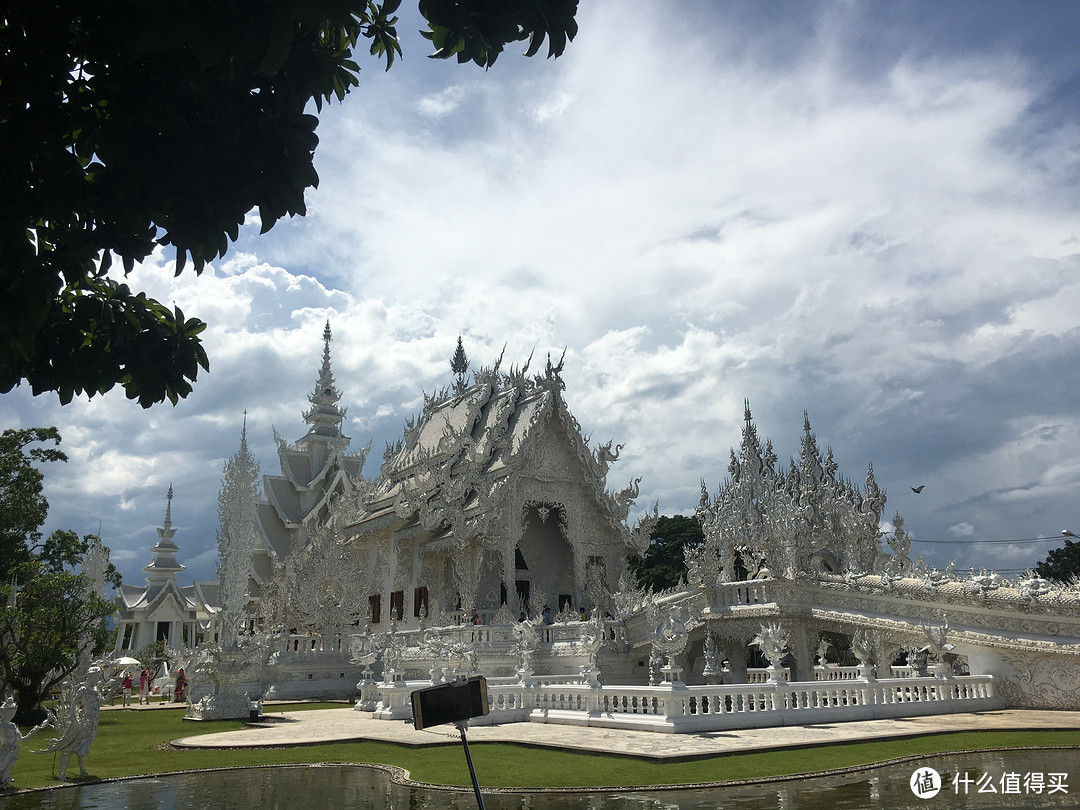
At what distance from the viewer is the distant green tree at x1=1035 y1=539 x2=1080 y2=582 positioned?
46.1 m

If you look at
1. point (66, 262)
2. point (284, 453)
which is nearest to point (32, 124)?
point (66, 262)

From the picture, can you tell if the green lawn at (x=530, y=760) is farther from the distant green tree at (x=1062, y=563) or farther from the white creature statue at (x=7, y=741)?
the distant green tree at (x=1062, y=563)

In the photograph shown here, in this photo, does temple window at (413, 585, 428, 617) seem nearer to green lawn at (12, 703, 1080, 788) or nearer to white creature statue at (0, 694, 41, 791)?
green lawn at (12, 703, 1080, 788)

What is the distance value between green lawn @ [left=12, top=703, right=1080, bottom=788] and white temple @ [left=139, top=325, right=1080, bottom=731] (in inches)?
94.1

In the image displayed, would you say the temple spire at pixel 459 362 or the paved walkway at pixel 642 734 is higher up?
the temple spire at pixel 459 362

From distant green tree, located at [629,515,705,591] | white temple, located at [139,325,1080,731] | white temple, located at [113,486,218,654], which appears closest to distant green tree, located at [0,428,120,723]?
white temple, located at [139,325,1080,731]

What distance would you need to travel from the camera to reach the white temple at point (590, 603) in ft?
47.2

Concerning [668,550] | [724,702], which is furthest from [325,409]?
[724,702]

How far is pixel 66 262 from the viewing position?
3.75 m

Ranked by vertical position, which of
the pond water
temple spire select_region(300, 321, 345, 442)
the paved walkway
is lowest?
the paved walkway

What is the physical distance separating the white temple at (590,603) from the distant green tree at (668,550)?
45.9ft

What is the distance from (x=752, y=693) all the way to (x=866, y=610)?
245 inches

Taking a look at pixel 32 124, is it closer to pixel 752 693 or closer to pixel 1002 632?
pixel 752 693

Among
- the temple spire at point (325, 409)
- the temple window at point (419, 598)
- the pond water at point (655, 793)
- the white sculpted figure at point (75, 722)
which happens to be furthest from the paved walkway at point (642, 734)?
the temple spire at point (325, 409)
